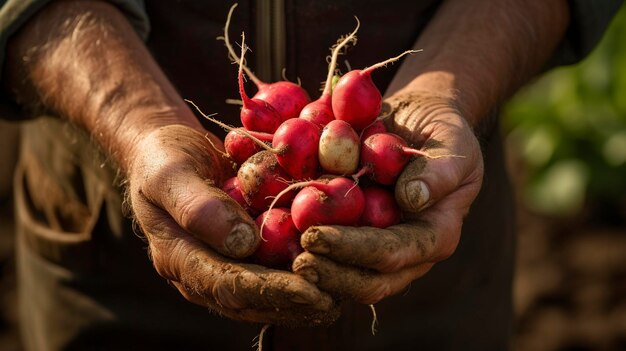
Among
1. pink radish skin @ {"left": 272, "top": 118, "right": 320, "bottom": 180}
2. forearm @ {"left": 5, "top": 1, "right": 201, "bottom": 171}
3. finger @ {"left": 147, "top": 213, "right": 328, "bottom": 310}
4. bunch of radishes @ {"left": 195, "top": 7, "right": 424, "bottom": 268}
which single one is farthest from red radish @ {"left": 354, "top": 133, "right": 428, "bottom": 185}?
forearm @ {"left": 5, "top": 1, "right": 201, "bottom": 171}

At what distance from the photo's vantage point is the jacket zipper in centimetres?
254

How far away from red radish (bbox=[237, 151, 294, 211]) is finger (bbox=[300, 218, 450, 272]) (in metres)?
0.22

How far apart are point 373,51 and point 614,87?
2649 millimetres

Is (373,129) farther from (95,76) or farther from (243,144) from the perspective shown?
(95,76)

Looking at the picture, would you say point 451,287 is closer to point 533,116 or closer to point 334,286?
point 334,286

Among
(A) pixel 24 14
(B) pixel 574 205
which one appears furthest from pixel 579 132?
(A) pixel 24 14

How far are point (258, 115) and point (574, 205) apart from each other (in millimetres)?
3020

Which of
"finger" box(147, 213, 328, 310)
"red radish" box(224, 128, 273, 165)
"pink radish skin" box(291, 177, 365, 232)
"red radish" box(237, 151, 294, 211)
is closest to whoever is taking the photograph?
"finger" box(147, 213, 328, 310)

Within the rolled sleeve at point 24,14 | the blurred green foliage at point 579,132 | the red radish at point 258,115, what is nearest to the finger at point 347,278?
the red radish at point 258,115

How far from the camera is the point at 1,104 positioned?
2670 millimetres

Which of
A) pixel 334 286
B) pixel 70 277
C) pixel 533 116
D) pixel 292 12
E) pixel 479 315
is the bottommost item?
pixel 533 116

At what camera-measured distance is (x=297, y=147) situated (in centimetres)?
214

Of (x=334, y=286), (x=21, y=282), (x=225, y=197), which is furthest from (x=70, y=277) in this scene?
(x=334, y=286)

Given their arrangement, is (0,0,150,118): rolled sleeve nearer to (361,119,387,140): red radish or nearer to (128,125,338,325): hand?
(128,125,338,325): hand
